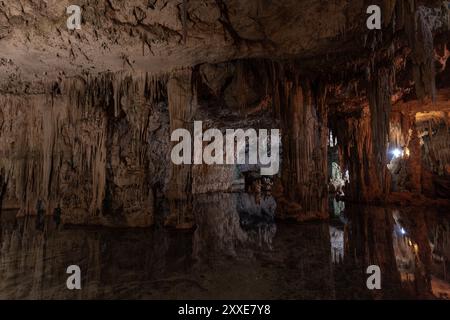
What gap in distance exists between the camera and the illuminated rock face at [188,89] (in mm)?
5559

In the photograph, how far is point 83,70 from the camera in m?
7.35

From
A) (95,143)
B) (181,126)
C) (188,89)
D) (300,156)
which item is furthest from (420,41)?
(95,143)

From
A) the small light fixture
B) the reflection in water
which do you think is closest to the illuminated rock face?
the reflection in water

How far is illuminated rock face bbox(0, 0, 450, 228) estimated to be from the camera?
556 cm

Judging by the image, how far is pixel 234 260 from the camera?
4.31m

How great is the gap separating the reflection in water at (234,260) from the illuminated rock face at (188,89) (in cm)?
139

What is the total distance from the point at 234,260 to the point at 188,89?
468 cm

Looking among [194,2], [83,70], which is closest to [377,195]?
[194,2]

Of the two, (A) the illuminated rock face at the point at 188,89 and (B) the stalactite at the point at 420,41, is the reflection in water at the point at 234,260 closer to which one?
(A) the illuminated rock face at the point at 188,89

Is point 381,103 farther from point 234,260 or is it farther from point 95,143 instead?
point 95,143

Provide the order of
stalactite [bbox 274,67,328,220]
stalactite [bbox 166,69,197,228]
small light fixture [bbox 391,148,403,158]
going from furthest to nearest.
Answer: small light fixture [bbox 391,148,403,158] < stalactite [bbox 274,67,328,220] < stalactite [bbox 166,69,197,228]

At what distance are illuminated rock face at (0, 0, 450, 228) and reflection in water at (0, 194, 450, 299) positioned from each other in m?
1.39

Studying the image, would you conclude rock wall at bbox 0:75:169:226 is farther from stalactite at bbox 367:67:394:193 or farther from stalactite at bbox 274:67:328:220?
stalactite at bbox 367:67:394:193

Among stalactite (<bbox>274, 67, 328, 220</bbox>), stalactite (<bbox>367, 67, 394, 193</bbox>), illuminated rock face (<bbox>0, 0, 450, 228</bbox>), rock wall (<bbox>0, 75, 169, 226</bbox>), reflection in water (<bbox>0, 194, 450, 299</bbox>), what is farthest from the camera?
stalactite (<bbox>274, 67, 328, 220</bbox>)
